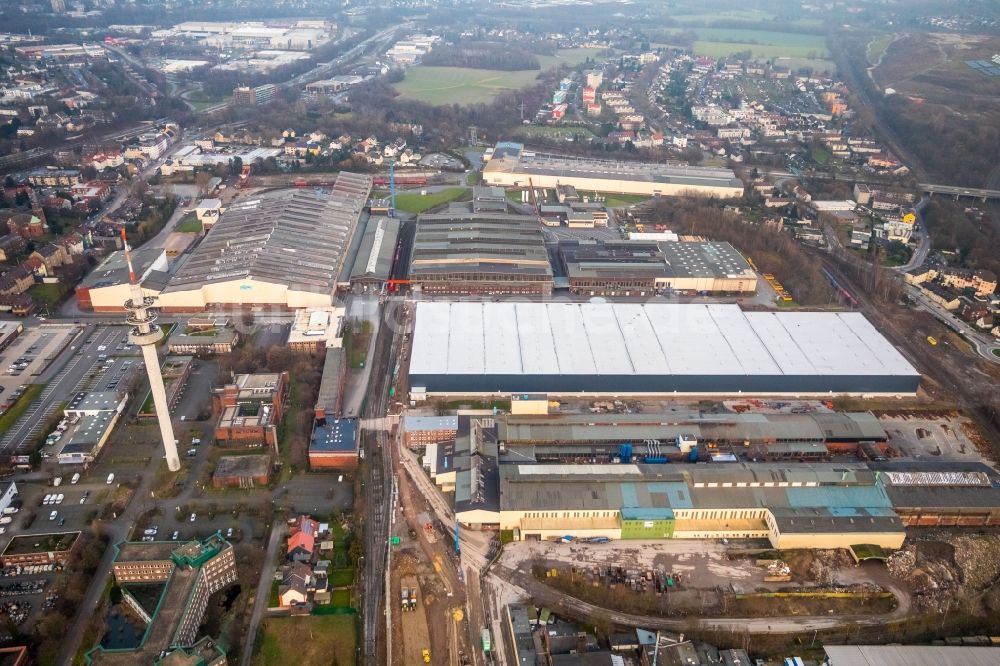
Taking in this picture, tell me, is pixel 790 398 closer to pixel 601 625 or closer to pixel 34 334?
pixel 601 625

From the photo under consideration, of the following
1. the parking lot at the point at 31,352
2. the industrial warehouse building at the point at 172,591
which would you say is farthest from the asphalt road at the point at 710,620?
the parking lot at the point at 31,352

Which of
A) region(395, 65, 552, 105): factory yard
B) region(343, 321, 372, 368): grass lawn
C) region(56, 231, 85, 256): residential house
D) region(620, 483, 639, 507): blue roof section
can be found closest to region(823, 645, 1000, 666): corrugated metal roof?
region(620, 483, 639, 507): blue roof section

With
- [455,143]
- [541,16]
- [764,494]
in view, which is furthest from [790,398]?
[541,16]

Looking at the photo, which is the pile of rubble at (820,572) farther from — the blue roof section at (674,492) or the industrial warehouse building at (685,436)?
the industrial warehouse building at (685,436)

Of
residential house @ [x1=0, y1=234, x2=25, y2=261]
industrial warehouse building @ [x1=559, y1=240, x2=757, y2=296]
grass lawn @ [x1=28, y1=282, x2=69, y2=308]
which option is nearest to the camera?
grass lawn @ [x1=28, y1=282, x2=69, y2=308]

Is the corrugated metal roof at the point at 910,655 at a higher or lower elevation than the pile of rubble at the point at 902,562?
higher

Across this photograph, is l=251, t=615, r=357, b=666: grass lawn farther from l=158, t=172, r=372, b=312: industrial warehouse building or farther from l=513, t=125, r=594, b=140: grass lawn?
l=513, t=125, r=594, b=140: grass lawn
